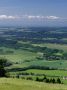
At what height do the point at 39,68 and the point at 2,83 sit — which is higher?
the point at 2,83

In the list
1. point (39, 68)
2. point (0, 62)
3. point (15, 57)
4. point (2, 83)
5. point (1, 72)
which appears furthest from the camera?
point (15, 57)

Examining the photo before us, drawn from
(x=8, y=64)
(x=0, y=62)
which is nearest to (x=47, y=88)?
(x=0, y=62)

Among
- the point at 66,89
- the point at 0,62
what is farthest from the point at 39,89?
the point at 0,62

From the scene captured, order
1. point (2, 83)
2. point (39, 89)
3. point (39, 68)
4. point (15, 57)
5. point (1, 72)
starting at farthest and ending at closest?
point (15, 57)
point (39, 68)
point (1, 72)
point (2, 83)
point (39, 89)

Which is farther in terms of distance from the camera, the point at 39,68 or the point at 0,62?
the point at 39,68

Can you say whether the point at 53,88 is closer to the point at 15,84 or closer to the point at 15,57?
the point at 15,84

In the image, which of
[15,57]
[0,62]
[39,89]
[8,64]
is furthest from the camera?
[15,57]

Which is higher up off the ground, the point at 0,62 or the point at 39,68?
the point at 0,62

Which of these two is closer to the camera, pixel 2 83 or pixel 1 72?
pixel 2 83

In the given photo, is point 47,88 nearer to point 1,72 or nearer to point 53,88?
point 53,88
